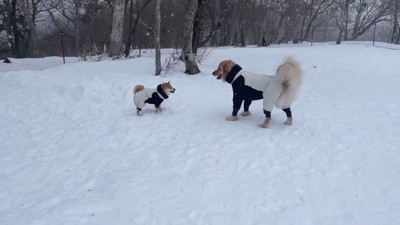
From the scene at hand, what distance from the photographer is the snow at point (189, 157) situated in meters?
4.22

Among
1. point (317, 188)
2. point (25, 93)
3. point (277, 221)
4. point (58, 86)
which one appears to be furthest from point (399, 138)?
point (25, 93)

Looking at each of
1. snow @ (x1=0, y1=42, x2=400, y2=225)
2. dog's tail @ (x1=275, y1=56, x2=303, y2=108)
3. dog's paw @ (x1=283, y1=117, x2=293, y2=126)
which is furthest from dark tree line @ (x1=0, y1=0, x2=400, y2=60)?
dog's tail @ (x1=275, y1=56, x2=303, y2=108)

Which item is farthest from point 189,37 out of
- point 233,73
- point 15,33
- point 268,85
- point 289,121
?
point 15,33

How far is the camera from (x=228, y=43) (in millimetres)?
33375

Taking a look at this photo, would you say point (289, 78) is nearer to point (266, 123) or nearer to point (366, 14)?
point (266, 123)

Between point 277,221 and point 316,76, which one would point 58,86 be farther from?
point 316,76

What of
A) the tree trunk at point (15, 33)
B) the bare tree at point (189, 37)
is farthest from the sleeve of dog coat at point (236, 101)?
the tree trunk at point (15, 33)

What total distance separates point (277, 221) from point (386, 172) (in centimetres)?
198

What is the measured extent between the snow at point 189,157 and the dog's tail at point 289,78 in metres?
0.67

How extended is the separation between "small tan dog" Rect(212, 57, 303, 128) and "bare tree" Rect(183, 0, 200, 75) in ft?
16.0

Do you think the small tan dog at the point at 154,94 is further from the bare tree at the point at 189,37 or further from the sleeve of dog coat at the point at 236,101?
the bare tree at the point at 189,37

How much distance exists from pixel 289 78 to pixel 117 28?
11.5 metres

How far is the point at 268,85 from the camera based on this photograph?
647 cm

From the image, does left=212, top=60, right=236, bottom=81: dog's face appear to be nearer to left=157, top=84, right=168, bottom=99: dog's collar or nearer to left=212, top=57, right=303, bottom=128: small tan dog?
left=212, top=57, right=303, bottom=128: small tan dog
